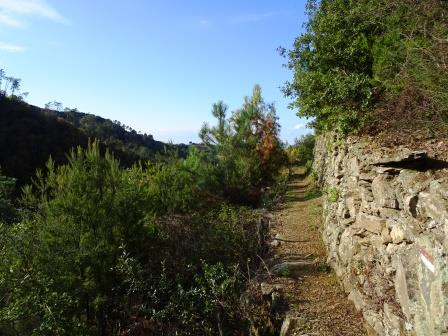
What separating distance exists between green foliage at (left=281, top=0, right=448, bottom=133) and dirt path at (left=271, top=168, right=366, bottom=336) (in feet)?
9.79

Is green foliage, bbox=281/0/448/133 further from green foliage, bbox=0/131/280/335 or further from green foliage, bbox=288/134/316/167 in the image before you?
green foliage, bbox=288/134/316/167

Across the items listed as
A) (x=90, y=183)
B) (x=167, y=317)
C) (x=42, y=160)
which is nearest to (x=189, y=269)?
(x=167, y=317)

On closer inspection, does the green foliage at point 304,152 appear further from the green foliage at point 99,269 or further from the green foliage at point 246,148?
the green foliage at point 99,269

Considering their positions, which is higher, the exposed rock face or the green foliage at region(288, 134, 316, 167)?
the green foliage at region(288, 134, 316, 167)

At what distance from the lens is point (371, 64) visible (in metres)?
8.62

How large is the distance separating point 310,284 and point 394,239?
9.18 feet

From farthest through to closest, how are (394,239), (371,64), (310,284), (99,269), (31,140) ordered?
1. (31,140)
2. (371,64)
3. (99,269)
4. (310,284)
5. (394,239)

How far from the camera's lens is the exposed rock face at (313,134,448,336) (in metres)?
3.79

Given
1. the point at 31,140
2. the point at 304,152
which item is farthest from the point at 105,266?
the point at 31,140

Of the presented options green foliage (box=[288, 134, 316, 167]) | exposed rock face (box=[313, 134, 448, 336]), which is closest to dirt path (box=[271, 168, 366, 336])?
exposed rock face (box=[313, 134, 448, 336])

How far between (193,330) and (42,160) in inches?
1698

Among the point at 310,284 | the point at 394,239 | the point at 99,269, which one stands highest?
the point at 394,239

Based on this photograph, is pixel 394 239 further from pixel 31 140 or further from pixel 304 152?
pixel 31 140

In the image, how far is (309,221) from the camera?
12.1 meters
